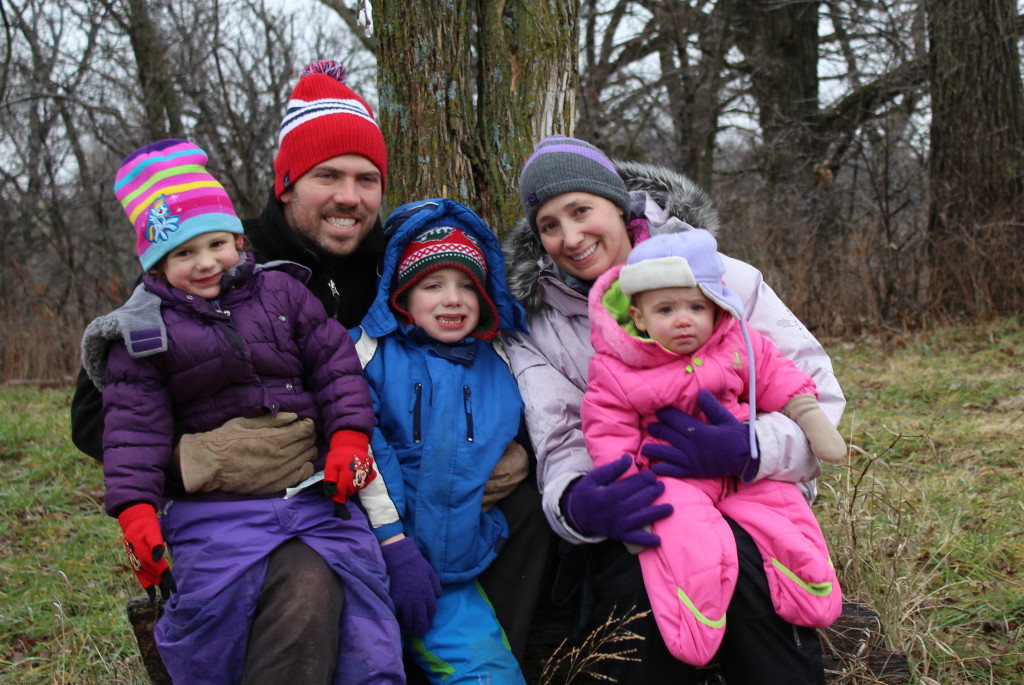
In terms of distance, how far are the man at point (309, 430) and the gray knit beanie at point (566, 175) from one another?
1.89ft

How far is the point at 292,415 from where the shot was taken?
2371 mm

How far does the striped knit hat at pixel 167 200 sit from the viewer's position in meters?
2.32

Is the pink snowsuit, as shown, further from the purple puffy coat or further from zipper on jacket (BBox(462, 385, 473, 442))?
the purple puffy coat

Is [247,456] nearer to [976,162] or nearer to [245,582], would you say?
[245,582]

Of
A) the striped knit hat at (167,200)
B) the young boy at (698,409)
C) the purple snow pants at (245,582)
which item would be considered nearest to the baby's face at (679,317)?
the young boy at (698,409)

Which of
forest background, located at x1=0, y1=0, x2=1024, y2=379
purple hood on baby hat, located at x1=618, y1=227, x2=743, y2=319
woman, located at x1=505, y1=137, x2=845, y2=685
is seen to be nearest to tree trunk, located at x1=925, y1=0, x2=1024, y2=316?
forest background, located at x1=0, y1=0, x2=1024, y2=379

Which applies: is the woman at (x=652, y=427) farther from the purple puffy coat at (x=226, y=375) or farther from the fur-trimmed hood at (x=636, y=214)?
the purple puffy coat at (x=226, y=375)

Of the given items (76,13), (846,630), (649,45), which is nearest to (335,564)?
(846,630)

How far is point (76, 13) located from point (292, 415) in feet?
37.1

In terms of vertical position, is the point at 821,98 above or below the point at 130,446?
above

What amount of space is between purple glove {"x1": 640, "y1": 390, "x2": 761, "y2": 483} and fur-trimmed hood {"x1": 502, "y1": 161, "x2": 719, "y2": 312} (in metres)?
0.75

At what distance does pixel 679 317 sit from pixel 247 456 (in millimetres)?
1274

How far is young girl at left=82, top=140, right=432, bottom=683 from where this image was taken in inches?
83.4

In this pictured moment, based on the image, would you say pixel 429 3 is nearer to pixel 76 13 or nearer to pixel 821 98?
pixel 76 13
